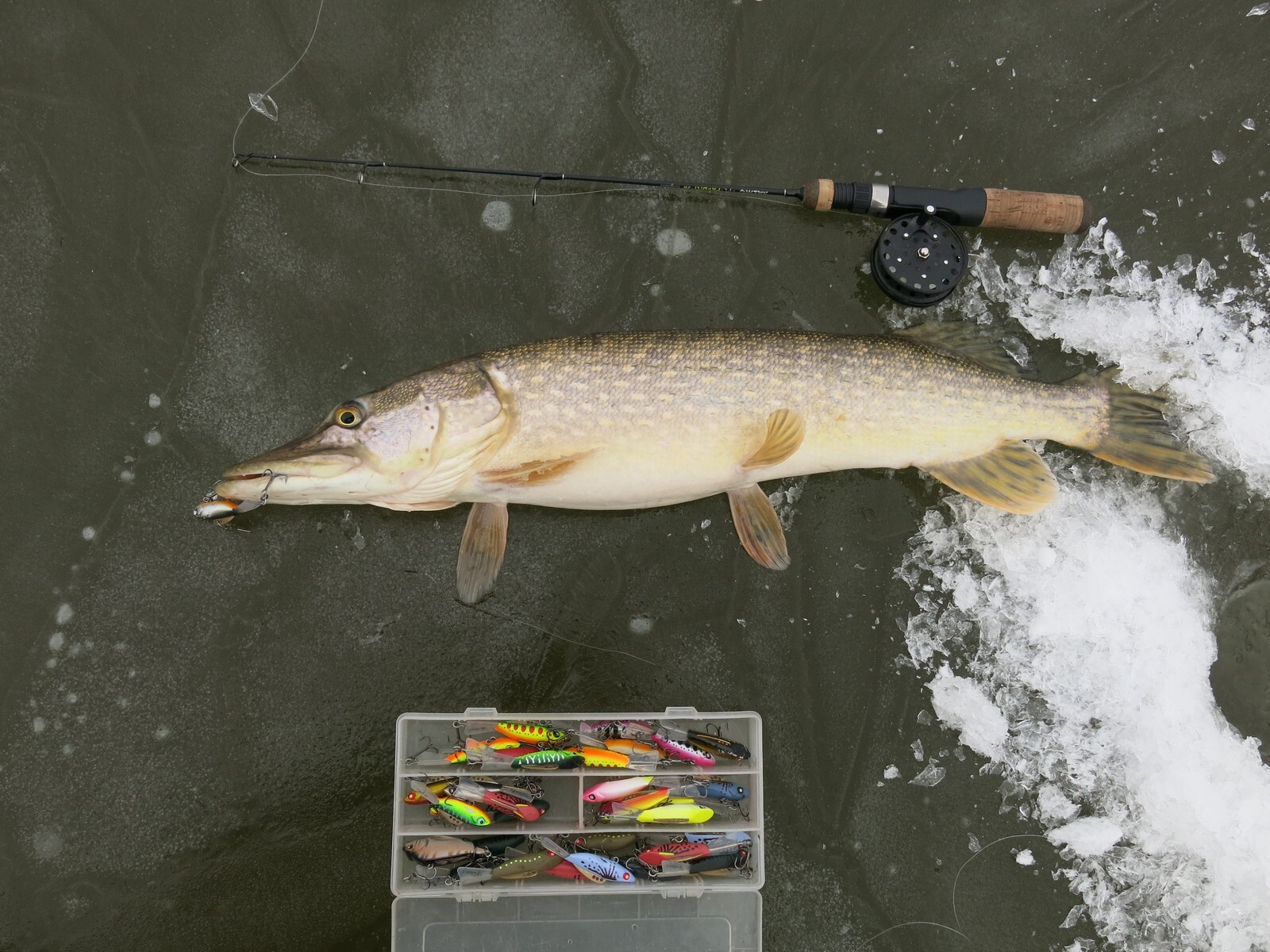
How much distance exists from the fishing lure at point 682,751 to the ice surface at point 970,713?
2.48 ft

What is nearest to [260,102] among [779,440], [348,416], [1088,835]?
[348,416]

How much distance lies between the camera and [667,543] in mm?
2090

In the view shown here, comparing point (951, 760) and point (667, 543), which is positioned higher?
point (667, 543)

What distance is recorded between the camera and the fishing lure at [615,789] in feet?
5.69

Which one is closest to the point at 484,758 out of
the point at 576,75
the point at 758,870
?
the point at 758,870

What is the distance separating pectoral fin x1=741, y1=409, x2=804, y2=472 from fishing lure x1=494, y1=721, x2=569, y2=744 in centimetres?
88

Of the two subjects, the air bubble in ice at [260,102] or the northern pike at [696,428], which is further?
the air bubble in ice at [260,102]

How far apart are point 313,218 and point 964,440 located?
2017 millimetres

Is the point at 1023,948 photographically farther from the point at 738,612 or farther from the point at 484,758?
the point at 484,758

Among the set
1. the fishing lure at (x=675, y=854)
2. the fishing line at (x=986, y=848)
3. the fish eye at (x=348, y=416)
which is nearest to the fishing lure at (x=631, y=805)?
the fishing lure at (x=675, y=854)

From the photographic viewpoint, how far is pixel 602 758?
5.76 feet

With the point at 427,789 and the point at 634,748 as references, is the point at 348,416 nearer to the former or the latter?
the point at 427,789

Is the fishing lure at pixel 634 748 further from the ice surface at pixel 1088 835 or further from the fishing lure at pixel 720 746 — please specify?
the ice surface at pixel 1088 835

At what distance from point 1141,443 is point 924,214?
90 centimetres
